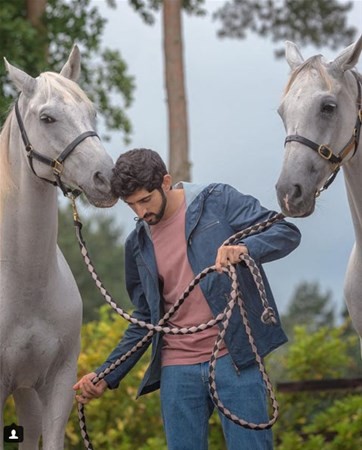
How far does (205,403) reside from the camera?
432 centimetres

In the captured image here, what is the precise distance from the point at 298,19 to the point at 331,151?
10014 millimetres

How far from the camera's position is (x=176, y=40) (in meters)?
11.1

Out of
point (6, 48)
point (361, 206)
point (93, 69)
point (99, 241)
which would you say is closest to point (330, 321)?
point (99, 241)

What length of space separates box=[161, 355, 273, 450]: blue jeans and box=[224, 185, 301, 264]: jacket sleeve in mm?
455

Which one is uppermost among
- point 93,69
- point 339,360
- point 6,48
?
point 93,69

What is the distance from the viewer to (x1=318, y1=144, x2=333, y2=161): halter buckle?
4.25m

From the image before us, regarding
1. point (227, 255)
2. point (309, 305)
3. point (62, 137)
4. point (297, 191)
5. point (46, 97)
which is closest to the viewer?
point (227, 255)

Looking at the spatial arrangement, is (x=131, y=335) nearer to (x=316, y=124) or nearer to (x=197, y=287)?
(x=197, y=287)

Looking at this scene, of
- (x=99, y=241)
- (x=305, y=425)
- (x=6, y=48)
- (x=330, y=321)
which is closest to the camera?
(x=305, y=425)

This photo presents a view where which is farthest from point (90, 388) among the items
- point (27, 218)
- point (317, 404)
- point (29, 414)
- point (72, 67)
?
point (317, 404)

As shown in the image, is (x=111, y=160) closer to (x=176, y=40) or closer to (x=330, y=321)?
(x=176, y=40)

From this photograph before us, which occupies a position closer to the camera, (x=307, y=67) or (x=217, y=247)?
(x=217, y=247)

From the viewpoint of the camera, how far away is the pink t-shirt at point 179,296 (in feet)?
14.1

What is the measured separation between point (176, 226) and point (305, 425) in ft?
16.6
